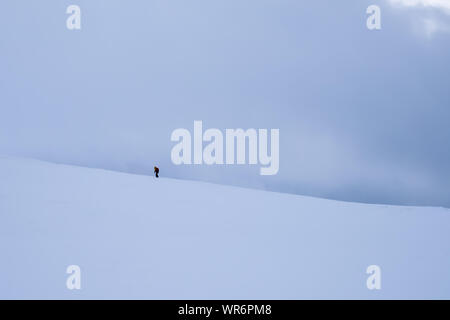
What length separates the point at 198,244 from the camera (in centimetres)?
859

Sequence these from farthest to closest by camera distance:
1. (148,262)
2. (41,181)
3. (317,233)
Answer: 1. (41,181)
2. (317,233)
3. (148,262)

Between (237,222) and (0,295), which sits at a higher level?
(237,222)

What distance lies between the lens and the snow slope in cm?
661

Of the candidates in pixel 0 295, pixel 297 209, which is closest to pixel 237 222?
pixel 297 209

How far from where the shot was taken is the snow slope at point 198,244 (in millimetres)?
6613

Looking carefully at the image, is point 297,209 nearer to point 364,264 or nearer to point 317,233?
point 317,233

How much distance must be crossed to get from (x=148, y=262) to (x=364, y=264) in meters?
4.67

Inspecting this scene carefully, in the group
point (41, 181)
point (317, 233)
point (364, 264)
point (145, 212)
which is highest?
point (41, 181)

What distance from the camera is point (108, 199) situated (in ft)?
38.2

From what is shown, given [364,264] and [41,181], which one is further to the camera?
[41,181]

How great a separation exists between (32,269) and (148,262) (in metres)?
2.10
